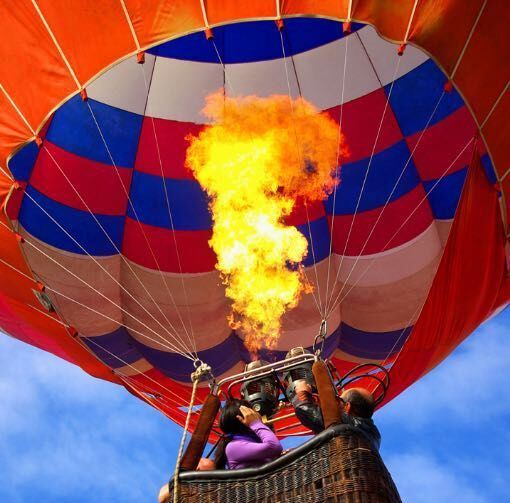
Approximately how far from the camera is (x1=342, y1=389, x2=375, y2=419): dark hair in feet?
8.29

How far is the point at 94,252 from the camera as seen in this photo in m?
5.45

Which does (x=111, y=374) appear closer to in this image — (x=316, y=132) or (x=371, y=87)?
(x=316, y=132)

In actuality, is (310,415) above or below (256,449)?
above

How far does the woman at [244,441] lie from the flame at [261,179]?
117 inches

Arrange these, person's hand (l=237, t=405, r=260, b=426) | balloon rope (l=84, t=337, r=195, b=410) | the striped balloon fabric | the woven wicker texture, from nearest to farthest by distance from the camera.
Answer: the woven wicker texture, person's hand (l=237, t=405, r=260, b=426), the striped balloon fabric, balloon rope (l=84, t=337, r=195, b=410)

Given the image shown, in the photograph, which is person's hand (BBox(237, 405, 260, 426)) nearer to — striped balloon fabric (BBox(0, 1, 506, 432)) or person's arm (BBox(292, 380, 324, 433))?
person's arm (BBox(292, 380, 324, 433))

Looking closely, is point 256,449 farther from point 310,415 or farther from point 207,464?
point 207,464

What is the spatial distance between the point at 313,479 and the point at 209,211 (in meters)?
3.81

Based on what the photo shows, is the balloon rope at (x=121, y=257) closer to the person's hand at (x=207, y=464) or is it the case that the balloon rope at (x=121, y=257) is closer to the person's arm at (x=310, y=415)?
the person's hand at (x=207, y=464)

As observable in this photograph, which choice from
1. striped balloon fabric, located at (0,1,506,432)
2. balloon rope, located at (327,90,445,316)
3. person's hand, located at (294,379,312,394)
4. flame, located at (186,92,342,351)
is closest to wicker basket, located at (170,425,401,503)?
person's hand, located at (294,379,312,394)

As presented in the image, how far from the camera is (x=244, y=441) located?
7.57 ft

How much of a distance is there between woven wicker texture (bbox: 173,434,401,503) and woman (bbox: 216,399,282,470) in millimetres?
226

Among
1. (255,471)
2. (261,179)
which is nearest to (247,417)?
(255,471)

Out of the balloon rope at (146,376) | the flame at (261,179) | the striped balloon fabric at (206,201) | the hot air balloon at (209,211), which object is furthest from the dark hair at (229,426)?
the balloon rope at (146,376)
